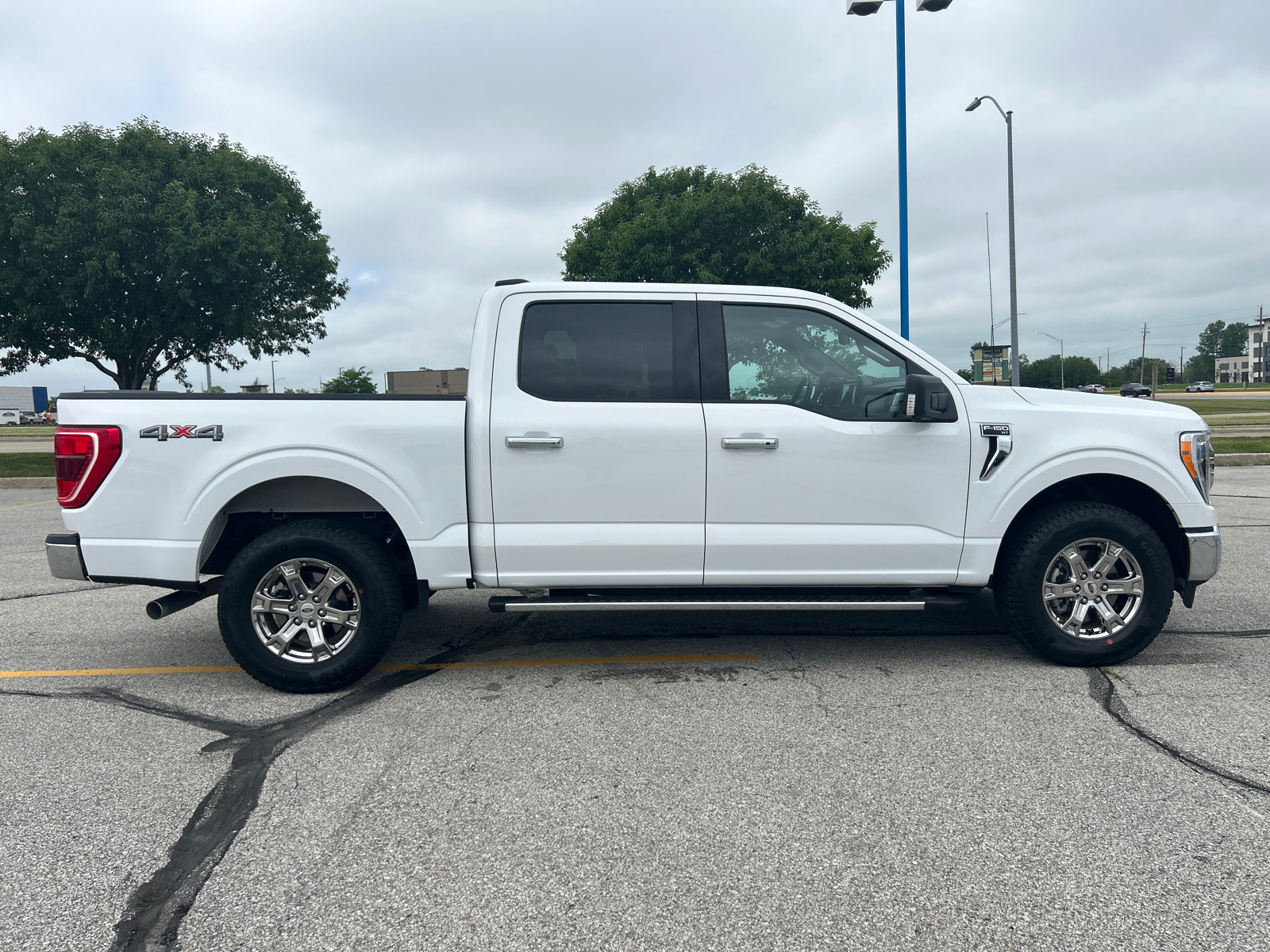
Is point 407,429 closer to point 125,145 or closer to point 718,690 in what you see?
point 718,690

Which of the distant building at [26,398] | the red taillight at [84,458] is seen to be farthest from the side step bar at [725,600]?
the distant building at [26,398]

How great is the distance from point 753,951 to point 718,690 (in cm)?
205

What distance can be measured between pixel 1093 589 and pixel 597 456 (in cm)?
273

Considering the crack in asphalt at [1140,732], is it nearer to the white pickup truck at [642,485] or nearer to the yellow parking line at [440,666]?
the white pickup truck at [642,485]

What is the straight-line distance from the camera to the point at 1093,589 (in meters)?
4.55

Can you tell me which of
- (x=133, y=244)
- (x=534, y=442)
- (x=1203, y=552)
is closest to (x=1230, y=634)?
(x=1203, y=552)

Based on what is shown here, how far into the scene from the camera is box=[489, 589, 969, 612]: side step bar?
443 cm

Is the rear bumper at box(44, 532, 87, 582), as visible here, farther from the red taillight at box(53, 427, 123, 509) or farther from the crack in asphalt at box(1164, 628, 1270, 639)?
the crack in asphalt at box(1164, 628, 1270, 639)

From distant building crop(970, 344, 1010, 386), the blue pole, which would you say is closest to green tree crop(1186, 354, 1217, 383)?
distant building crop(970, 344, 1010, 386)

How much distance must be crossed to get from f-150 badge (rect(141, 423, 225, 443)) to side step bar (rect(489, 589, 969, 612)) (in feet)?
5.30

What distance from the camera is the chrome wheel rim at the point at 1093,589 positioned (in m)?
4.53

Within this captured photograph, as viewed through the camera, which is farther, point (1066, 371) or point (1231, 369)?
point (1231, 369)

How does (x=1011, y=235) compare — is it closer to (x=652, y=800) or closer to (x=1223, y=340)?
(x=652, y=800)

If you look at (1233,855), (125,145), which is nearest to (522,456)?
(1233,855)
